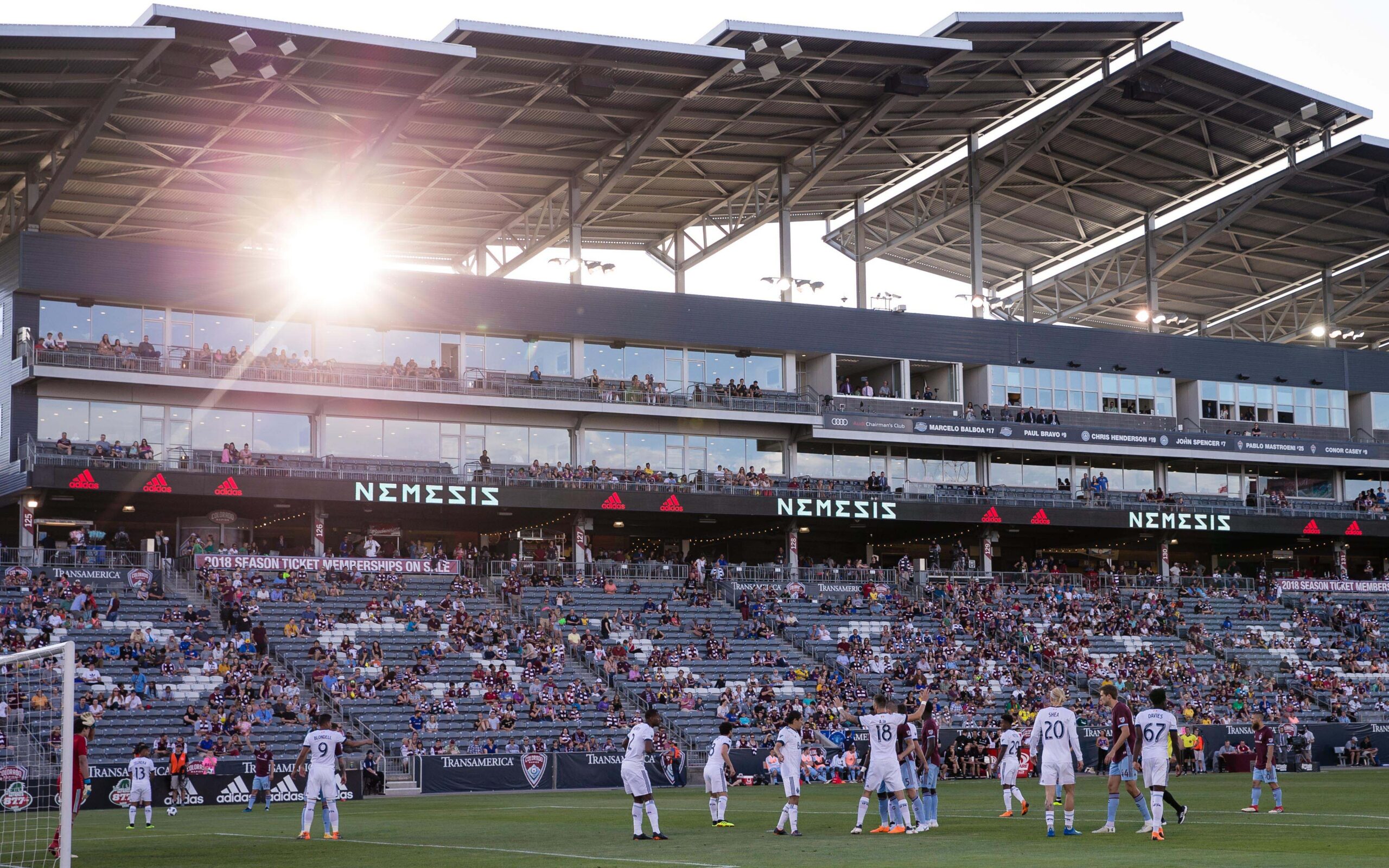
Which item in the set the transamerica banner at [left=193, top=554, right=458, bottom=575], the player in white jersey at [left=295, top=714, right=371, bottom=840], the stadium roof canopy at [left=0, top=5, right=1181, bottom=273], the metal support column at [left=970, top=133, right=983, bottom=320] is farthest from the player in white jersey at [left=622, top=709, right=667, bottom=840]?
the metal support column at [left=970, top=133, right=983, bottom=320]

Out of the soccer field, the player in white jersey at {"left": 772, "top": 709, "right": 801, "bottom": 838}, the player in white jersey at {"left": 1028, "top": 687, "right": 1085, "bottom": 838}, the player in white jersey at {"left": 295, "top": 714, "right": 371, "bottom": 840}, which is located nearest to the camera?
the soccer field

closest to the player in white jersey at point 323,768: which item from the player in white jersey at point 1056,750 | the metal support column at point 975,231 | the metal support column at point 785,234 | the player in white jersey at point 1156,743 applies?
the player in white jersey at point 1056,750

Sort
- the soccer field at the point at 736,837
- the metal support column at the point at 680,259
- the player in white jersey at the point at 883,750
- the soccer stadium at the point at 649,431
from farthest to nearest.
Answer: the metal support column at the point at 680,259 < the soccer stadium at the point at 649,431 < the player in white jersey at the point at 883,750 < the soccer field at the point at 736,837

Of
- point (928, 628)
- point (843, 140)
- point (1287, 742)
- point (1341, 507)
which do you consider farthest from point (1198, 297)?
point (1287, 742)

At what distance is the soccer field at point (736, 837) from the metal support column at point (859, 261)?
1721 inches

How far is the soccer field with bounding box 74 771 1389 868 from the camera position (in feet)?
66.7

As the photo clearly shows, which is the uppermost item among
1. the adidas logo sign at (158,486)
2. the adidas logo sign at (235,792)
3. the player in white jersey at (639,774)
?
the adidas logo sign at (158,486)

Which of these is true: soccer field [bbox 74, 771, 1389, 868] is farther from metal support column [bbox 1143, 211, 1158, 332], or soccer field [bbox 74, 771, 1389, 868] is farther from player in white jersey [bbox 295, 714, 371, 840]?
metal support column [bbox 1143, 211, 1158, 332]

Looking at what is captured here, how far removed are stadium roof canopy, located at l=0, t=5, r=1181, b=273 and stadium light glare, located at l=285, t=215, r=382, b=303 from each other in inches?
54.0

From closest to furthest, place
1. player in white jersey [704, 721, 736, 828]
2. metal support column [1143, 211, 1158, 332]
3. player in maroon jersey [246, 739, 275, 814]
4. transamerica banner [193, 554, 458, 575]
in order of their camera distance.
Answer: player in white jersey [704, 721, 736, 828] < player in maroon jersey [246, 739, 275, 814] < transamerica banner [193, 554, 458, 575] < metal support column [1143, 211, 1158, 332]

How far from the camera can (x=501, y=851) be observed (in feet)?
74.8

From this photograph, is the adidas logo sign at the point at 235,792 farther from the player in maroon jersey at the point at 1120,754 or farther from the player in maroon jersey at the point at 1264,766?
the player in maroon jersey at the point at 1264,766

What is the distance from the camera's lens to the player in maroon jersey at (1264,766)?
97.9 feet

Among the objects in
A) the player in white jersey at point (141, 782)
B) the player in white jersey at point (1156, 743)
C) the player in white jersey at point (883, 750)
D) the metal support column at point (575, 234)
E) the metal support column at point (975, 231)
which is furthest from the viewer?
the metal support column at point (975, 231)
